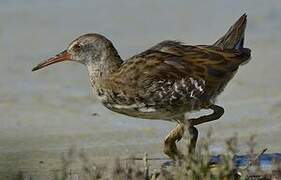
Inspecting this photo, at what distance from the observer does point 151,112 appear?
10156 millimetres

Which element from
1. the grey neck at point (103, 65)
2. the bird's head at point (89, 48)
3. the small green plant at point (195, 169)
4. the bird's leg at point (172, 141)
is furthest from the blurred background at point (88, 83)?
the small green plant at point (195, 169)

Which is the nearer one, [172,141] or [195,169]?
[195,169]

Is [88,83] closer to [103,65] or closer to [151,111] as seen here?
[103,65]

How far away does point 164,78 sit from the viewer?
10.2 metres

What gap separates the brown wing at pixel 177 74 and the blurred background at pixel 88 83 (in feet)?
2.68

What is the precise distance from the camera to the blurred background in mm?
11320

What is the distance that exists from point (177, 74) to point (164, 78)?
4.9 inches

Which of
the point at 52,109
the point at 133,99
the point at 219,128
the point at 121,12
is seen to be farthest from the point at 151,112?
the point at 121,12

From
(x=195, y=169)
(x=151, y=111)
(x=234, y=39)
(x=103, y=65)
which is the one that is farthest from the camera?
(x=234, y=39)

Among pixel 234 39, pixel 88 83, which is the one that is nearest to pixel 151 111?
pixel 234 39

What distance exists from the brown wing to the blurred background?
82cm

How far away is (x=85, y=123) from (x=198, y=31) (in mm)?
3696

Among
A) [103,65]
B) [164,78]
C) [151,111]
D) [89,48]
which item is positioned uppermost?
[89,48]

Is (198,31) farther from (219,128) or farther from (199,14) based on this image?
(219,128)
